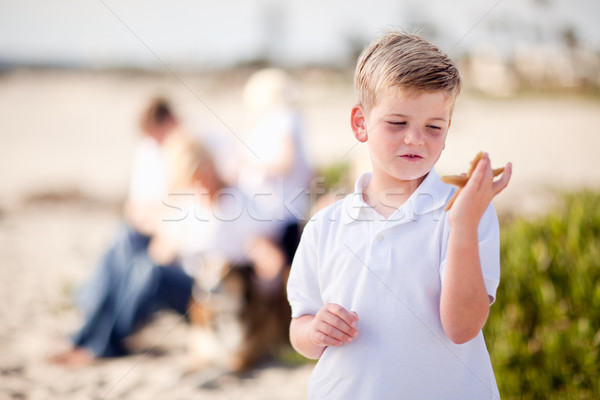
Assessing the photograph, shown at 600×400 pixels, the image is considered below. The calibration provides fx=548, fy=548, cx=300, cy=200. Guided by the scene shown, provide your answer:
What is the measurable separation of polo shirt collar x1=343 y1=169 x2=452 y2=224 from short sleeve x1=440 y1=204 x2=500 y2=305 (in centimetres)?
9

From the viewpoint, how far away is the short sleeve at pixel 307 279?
1.36 metres

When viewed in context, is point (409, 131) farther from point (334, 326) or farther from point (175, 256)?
point (175, 256)

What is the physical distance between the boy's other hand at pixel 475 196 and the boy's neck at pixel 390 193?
0.69 ft

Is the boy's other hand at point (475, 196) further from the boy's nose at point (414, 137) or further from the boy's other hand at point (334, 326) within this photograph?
A: the boy's other hand at point (334, 326)

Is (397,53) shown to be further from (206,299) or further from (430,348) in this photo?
(206,299)

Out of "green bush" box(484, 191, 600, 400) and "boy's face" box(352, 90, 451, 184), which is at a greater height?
"boy's face" box(352, 90, 451, 184)

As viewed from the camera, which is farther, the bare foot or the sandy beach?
the bare foot

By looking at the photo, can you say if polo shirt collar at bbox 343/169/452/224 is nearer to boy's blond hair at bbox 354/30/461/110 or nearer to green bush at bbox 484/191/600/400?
boy's blond hair at bbox 354/30/461/110

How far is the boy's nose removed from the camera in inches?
46.9

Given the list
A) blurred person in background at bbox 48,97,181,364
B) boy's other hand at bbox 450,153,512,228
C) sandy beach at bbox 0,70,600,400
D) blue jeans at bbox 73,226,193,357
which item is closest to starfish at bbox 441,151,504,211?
boy's other hand at bbox 450,153,512,228

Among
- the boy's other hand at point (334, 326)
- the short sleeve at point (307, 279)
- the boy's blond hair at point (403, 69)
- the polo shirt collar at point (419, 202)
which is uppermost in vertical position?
the boy's blond hair at point (403, 69)

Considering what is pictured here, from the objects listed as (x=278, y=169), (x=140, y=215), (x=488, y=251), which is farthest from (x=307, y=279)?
(x=140, y=215)

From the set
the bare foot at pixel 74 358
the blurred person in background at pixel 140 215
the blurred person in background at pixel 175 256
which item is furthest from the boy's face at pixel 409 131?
the bare foot at pixel 74 358

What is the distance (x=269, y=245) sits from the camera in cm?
367
